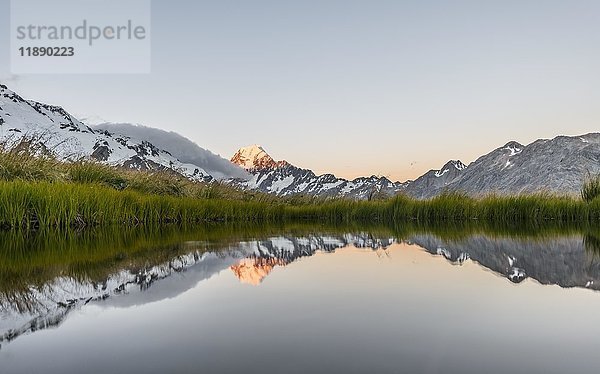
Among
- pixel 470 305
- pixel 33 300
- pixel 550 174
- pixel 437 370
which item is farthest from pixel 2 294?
pixel 550 174

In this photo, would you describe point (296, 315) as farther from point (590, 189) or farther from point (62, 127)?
point (62, 127)

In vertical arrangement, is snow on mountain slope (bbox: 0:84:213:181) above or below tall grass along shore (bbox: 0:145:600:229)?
above

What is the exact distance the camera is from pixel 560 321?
4.95 ft

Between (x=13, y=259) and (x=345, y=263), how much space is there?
2.20 metres

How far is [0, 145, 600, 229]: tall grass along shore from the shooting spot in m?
5.87

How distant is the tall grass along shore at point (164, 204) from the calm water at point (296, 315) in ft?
10.6

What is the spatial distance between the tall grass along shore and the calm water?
A: 3.22 meters

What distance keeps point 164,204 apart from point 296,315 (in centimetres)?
779

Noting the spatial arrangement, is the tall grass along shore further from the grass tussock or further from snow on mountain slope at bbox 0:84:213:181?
snow on mountain slope at bbox 0:84:213:181

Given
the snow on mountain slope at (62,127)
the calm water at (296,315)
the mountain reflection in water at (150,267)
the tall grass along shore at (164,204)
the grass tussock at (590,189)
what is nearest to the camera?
the calm water at (296,315)

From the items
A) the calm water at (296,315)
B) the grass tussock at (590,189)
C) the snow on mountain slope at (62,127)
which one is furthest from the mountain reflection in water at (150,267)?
the snow on mountain slope at (62,127)

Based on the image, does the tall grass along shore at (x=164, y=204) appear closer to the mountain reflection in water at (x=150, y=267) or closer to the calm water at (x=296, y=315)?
the mountain reflection in water at (x=150, y=267)

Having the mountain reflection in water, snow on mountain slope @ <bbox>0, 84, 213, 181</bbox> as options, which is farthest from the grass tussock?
snow on mountain slope @ <bbox>0, 84, 213, 181</bbox>

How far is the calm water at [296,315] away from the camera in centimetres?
113
